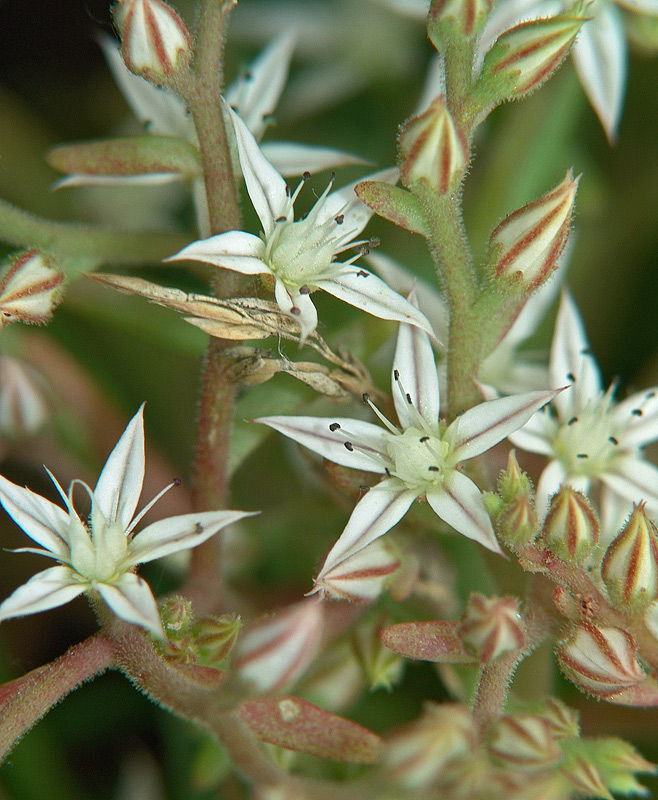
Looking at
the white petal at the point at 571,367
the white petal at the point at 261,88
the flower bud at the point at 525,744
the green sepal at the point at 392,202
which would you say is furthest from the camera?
the white petal at the point at 261,88

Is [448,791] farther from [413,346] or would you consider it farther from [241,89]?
[241,89]

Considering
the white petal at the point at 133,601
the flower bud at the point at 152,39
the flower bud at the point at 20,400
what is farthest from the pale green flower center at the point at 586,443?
the flower bud at the point at 20,400

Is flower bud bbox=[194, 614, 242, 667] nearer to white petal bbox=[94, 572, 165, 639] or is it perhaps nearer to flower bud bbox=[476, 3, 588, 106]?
white petal bbox=[94, 572, 165, 639]

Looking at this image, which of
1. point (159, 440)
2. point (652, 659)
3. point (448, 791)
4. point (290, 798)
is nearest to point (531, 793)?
point (448, 791)

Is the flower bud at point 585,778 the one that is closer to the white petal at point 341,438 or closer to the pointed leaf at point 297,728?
the pointed leaf at point 297,728

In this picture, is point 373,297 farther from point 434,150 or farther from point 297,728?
point 297,728

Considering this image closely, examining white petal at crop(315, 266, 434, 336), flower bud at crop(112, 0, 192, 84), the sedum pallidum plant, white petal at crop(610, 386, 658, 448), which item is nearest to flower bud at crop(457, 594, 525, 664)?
the sedum pallidum plant
